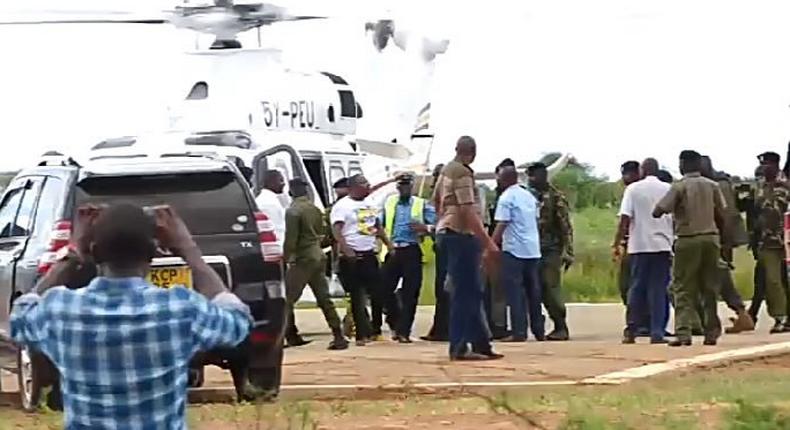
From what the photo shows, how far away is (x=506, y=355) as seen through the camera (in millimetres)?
14617

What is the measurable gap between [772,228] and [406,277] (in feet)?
10.7

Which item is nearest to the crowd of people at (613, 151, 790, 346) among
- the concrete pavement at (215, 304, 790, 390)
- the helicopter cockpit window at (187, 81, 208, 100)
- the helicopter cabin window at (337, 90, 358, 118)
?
the concrete pavement at (215, 304, 790, 390)

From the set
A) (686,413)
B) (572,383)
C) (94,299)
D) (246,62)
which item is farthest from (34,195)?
(246,62)

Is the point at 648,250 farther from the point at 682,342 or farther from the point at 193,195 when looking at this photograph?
the point at 193,195

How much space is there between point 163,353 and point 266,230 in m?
6.73

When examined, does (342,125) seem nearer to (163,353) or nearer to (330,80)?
(330,80)

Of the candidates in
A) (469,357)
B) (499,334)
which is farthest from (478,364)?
(499,334)

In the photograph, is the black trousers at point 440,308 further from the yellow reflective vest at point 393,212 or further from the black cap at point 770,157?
the black cap at point 770,157

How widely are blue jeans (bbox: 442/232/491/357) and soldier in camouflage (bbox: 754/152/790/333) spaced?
3.77 meters

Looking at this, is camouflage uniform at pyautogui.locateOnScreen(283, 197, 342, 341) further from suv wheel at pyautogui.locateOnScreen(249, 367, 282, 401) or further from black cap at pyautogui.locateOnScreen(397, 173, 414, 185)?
suv wheel at pyautogui.locateOnScreen(249, 367, 282, 401)

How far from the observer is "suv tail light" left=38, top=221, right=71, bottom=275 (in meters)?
10.8

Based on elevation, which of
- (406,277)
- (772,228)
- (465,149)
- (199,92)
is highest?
(199,92)

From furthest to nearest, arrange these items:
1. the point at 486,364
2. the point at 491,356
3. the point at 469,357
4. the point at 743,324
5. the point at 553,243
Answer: the point at 743,324
the point at 553,243
the point at 491,356
the point at 469,357
the point at 486,364

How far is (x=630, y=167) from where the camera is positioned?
54.4 feet
